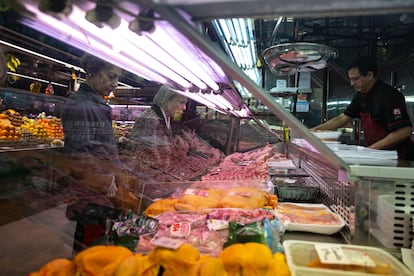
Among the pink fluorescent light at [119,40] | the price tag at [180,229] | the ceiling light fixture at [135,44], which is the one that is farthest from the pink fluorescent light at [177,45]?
the price tag at [180,229]

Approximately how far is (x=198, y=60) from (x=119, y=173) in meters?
1.92

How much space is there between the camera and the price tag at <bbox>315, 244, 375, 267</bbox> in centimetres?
114

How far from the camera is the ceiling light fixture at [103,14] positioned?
0.85 m

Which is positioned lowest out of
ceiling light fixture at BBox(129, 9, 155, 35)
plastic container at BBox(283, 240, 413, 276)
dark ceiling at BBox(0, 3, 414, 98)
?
plastic container at BBox(283, 240, 413, 276)

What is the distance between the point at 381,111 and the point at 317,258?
9.37ft

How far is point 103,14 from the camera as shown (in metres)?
0.88

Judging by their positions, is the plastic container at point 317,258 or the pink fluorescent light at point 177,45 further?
the plastic container at point 317,258

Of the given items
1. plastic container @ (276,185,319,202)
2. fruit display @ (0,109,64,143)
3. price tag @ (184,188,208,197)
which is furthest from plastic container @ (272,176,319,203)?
fruit display @ (0,109,64,143)

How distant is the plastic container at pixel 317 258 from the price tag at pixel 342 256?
0.02 meters

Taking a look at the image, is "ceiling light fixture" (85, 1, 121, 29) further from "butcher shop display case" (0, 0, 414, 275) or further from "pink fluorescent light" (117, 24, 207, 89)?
"pink fluorescent light" (117, 24, 207, 89)

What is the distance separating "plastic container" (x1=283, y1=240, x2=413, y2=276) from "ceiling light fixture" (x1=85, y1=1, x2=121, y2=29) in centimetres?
113

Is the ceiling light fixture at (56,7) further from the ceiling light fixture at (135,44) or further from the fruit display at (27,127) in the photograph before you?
the fruit display at (27,127)

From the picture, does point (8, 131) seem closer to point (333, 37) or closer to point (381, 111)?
point (381, 111)

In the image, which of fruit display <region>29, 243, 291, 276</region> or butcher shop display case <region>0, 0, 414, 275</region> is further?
fruit display <region>29, 243, 291, 276</region>
